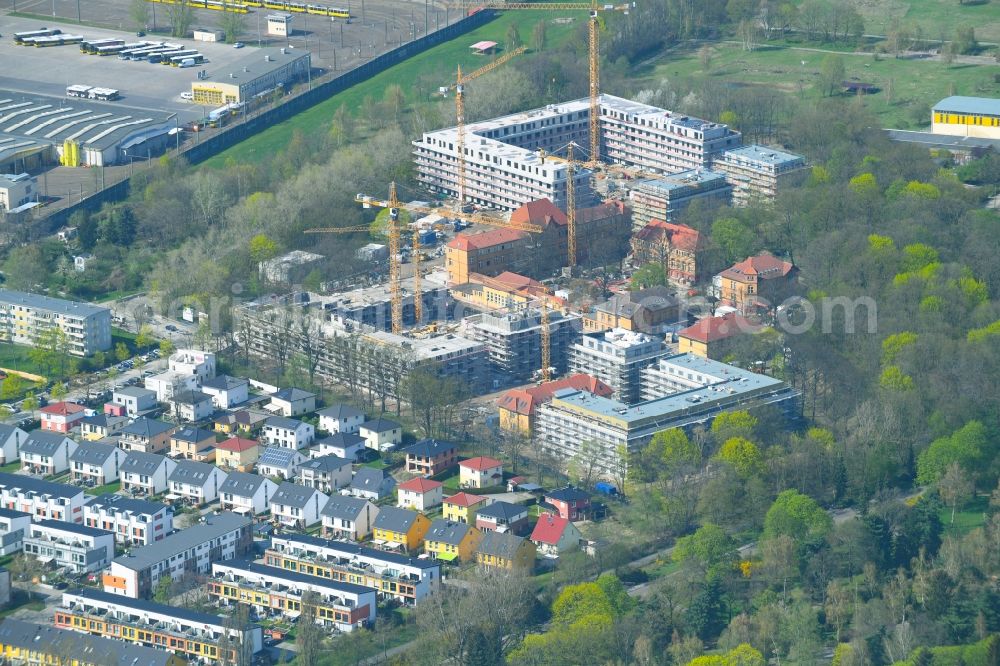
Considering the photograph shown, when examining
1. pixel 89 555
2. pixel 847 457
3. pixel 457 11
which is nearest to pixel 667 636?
pixel 847 457

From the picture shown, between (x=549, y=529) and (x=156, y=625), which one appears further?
(x=549, y=529)

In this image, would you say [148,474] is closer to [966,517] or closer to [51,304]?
[51,304]

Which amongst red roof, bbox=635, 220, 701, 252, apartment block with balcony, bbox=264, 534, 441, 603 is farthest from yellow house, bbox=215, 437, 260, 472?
red roof, bbox=635, 220, 701, 252

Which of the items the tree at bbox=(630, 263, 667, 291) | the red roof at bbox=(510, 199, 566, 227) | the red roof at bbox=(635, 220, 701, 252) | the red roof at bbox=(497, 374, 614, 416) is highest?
the red roof at bbox=(510, 199, 566, 227)

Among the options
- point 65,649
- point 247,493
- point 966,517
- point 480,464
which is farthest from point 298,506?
point 966,517

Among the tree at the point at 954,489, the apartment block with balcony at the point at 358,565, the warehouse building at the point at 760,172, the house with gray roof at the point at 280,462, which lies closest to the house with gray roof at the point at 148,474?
the house with gray roof at the point at 280,462

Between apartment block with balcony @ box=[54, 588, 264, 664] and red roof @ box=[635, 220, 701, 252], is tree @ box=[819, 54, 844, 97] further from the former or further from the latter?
apartment block with balcony @ box=[54, 588, 264, 664]

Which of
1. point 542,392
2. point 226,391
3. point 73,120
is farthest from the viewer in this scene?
point 73,120
